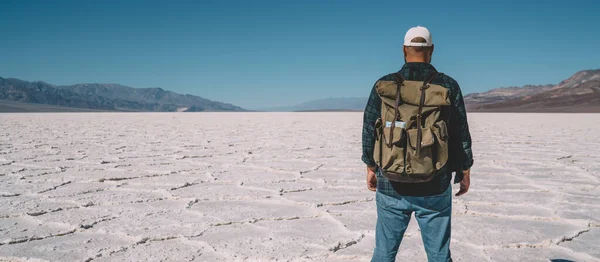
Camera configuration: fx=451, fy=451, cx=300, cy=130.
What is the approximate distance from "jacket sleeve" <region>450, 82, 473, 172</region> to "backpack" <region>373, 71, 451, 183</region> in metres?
0.06

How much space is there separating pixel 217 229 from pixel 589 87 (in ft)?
266

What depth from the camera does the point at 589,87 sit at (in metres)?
69.4

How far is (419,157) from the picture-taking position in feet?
3.66

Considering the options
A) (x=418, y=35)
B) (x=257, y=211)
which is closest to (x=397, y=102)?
(x=418, y=35)

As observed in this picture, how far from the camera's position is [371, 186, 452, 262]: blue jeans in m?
1.21

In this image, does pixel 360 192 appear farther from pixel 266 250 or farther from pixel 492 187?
pixel 266 250

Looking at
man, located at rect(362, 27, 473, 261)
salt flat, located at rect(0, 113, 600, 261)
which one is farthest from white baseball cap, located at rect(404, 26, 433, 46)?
salt flat, located at rect(0, 113, 600, 261)

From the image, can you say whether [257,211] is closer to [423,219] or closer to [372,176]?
[372,176]

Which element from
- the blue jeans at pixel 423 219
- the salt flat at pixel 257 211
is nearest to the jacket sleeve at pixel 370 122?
the blue jeans at pixel 423 219

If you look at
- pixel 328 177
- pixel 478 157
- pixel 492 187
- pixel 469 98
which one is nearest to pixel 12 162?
pixel 328 177

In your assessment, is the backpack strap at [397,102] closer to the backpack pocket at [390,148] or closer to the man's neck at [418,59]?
the backpack pocket at [390,148]

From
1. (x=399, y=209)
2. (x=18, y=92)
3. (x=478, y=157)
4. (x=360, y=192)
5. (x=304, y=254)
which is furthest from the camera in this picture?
(x=18, y=92)

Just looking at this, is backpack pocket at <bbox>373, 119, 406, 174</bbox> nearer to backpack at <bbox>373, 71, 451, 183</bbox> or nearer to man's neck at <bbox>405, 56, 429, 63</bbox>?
backpack at <bbox>373, 71, 451, 183</bbox>

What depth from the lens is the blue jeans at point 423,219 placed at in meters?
1.21
